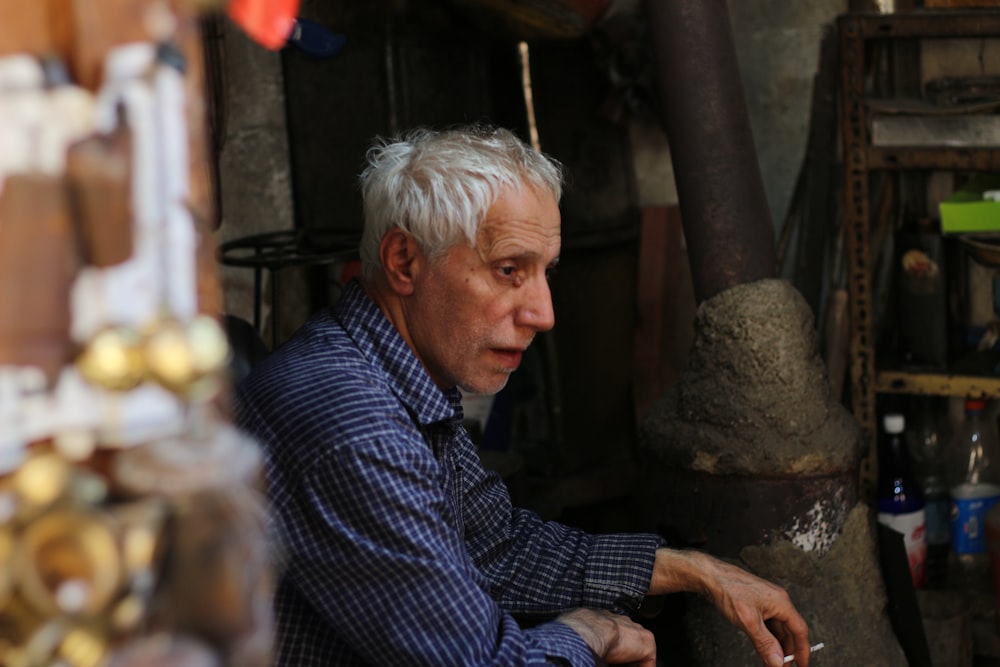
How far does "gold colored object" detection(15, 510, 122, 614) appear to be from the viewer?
2.14ft

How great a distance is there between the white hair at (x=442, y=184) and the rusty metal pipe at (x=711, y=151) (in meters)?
0.65

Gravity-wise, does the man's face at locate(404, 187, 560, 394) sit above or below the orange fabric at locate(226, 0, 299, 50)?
below

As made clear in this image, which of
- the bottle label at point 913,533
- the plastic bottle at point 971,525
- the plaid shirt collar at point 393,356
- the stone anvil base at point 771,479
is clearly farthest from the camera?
the plastic bottle at point 971,525

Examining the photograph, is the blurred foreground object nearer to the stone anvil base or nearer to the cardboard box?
the stone anvil base

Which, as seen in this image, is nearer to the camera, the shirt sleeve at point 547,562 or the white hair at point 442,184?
the white hair at point 442,184

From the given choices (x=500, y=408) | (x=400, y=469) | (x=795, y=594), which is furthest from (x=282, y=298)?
(x=400, y=469)

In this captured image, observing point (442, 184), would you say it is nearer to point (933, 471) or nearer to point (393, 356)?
point (393, 356)

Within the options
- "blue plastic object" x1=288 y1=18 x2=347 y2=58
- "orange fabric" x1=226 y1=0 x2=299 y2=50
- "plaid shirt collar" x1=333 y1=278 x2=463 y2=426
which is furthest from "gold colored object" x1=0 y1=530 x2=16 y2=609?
"blue plastic object" x1=288 y1=18 x2=347 y2=58

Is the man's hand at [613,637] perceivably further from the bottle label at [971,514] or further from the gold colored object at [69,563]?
the bottle label at [971,514]

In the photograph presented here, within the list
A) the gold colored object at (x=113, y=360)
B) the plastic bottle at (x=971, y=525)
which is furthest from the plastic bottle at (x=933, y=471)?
the gold colored object at (x=113, y=360)

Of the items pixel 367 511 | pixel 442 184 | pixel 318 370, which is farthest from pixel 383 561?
pixel 442 184

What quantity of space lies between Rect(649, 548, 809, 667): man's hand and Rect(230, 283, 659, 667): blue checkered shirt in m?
0.37

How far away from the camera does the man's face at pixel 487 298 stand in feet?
6.84

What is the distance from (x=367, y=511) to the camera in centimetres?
171
